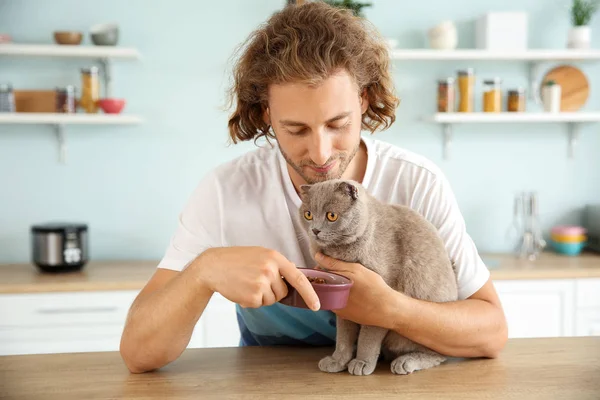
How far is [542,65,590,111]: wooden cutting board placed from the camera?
10.6 ft

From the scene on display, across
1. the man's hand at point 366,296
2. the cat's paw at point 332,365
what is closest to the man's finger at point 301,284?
the man's hand at point 366,296

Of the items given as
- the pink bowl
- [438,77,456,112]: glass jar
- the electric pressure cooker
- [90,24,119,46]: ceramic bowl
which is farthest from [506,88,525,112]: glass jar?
the electric pressure cooker

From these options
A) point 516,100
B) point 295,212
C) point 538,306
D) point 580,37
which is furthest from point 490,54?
point 295,212

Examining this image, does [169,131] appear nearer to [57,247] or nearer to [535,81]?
[57,247]

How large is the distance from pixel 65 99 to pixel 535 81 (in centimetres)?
237

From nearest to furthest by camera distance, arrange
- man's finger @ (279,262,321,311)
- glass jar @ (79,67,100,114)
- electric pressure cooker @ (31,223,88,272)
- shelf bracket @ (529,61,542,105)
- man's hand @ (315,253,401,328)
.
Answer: man's finger @ (279,262,321,311), man's hand @ (315,253,401,328), electric pressure cooker @ (31,223,88,272), glass jar @ (79,67,100,114), shelf bracket @ (529,61,542,105)

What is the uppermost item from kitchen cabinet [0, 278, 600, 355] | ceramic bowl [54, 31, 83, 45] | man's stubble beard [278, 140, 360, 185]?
ceramic bowl [54, 31, 83, 45]

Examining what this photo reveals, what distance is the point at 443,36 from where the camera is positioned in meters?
3.04

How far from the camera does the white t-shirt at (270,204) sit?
53.8 inches

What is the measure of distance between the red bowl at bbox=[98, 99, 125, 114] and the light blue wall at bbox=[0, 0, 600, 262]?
191 mm

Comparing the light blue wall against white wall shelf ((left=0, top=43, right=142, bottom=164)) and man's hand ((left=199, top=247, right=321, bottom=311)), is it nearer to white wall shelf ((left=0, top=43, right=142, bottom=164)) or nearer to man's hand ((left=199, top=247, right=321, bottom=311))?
white wall shelf ((left=0, top=43, right=142, bottom=164))

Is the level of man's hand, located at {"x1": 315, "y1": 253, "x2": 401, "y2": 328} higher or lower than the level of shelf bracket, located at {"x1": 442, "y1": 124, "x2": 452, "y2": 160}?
lower

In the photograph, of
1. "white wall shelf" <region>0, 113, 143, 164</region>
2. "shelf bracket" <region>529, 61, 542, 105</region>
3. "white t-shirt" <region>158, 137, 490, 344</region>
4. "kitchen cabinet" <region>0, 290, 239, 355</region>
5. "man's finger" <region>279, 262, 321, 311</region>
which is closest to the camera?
"man's finger" <region>279, 262, 321, 311</region>

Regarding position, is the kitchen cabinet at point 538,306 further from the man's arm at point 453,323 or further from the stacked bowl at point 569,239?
the man's arm at point 453,323
